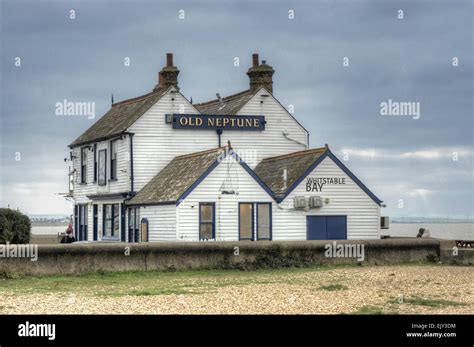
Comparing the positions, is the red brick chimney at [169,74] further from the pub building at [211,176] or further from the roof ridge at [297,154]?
the roof ridge at [297,154]

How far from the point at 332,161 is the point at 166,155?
28.2 feet

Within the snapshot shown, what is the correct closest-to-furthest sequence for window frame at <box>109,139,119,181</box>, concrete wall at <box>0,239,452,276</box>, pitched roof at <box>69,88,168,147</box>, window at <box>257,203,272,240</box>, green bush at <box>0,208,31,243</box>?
concrete wall at <box>0,239,452,276</box>, green bush at <box>0,208,31,243</box>, window at <box>257,203,272,240</box>, pitched roof at <box>69,88,168,147</box>, window frame at <box>109,139,119,181</box>

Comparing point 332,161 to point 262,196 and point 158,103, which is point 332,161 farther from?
point 158,103

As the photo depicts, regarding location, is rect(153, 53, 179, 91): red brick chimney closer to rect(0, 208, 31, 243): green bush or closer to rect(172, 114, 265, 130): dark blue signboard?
rect(172, 114, 265, 130): dark blue signboard

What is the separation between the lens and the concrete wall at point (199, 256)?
2731cm

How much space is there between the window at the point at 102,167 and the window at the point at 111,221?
50.4 inches

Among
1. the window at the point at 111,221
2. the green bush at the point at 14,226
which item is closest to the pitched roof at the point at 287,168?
Result: the window at the point at 111,221

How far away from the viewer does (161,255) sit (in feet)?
94.8

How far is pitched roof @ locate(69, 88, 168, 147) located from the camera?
42906mm

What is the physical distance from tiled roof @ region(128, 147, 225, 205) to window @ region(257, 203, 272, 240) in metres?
2.90

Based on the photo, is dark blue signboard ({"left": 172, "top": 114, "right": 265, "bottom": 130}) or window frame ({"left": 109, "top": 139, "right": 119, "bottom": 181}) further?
window frame ({"left": 109, "top": 139, "right": 119, "bottom": 181})

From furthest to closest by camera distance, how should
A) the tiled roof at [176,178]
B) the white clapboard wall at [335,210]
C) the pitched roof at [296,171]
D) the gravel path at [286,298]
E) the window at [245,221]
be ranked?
the pitched roof at [296,171], the white clapboard wall at [335,210], the window at [245,221], the tiled roof at [176,178], the gravel path at [286,298]

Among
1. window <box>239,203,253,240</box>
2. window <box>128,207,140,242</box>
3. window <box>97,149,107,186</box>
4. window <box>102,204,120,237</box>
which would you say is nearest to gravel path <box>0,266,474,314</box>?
window <box>239,203,253,240</box>
